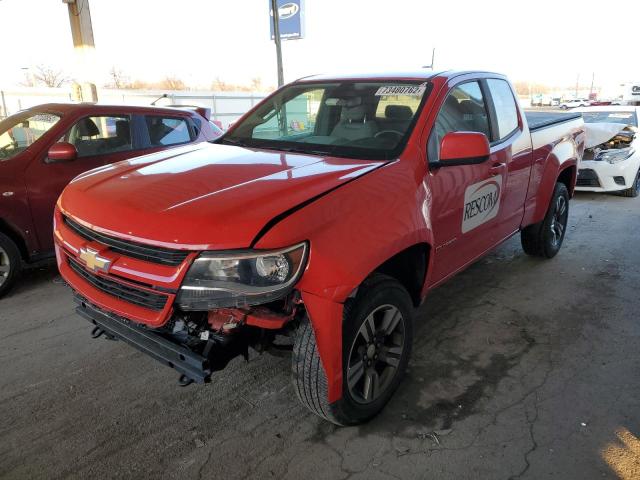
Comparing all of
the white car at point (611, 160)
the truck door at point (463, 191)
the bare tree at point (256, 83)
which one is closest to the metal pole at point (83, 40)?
the truck door at point (463, 191)

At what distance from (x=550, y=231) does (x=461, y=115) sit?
235 centimetres

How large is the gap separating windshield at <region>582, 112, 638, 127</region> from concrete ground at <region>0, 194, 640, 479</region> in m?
6.60

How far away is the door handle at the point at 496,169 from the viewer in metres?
3.48

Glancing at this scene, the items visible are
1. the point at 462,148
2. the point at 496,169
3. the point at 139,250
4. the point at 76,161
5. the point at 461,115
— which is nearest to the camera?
the point at 139,250

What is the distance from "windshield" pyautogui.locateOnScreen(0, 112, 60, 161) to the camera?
4.57 meters

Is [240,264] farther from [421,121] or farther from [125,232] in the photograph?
[421,121]

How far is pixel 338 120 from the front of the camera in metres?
3.42

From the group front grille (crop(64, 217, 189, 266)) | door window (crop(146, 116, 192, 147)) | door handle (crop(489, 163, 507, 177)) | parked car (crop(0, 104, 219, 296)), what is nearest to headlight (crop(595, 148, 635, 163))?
door handle (crop(489, 163, 507, 177))

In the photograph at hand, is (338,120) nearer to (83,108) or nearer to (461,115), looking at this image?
(461,115)

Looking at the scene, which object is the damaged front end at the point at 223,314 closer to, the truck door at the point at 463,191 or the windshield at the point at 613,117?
the truck door at the point at 463,191

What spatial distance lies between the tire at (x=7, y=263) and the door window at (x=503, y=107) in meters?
4.21

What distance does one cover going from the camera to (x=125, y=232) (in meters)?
2.18

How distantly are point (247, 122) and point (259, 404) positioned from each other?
7.21ft

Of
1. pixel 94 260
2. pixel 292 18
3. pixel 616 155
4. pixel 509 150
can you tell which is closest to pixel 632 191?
pixel 616 155
